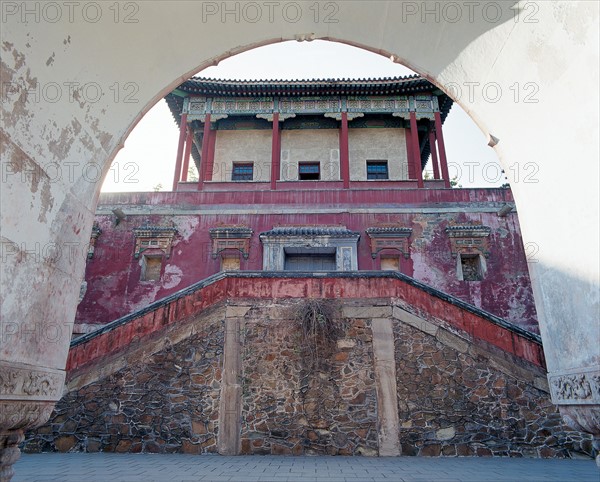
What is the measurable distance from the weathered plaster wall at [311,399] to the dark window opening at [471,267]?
6.84 metres

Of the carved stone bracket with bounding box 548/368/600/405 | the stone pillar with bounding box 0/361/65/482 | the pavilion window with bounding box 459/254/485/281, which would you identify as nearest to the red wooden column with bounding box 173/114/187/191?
the pavilion window with bounding box 459/254/485/281

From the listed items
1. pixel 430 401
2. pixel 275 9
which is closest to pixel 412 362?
pixel 430 401

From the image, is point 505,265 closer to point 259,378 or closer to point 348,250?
point 348,250

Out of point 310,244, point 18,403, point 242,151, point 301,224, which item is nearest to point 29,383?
point 18,403

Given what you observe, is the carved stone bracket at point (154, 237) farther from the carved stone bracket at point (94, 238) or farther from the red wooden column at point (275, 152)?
the red wooden column at point (275, 152)

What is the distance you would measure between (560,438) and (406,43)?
21.0ft

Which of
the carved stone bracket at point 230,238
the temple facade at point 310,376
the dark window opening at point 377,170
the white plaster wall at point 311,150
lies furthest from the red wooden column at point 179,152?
the temple facade at point 310,376

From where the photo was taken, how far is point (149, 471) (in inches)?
200

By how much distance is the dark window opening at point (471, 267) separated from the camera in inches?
524

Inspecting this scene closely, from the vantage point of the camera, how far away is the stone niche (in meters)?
13.1

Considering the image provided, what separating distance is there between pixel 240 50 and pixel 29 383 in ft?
10.0

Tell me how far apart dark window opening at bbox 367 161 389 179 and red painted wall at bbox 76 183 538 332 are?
124 inches

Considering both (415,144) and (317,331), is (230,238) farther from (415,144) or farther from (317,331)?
(415,144)

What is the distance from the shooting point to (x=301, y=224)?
13.9 meters
